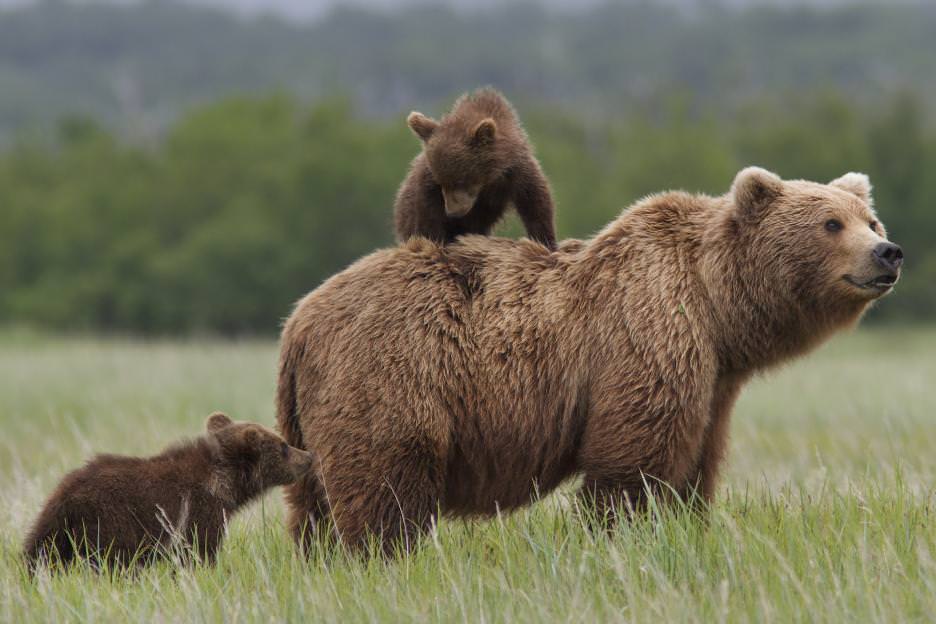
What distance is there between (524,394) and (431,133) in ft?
6.90

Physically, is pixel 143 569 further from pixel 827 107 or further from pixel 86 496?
pixel 827 107

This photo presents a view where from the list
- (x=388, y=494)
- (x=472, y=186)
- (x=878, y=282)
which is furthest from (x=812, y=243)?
(x=388, y=494)

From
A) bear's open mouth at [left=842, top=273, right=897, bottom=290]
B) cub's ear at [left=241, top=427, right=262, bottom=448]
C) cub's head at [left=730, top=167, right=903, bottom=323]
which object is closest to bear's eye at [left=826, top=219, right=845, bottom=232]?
cub's head at [left=730, top=167, right=903, bottom=323]

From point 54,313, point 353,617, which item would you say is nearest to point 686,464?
point 353,617

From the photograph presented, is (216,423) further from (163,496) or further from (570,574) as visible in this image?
(570,574)

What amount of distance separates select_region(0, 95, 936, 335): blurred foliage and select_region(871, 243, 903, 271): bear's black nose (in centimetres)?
4190

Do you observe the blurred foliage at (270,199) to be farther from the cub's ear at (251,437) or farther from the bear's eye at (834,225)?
the bear's eye at (834,225)

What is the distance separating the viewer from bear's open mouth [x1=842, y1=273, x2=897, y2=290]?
17.6 feet

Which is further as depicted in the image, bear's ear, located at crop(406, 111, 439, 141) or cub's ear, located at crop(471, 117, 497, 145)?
bear's ear, located at crop(406, 111, 439, 141)

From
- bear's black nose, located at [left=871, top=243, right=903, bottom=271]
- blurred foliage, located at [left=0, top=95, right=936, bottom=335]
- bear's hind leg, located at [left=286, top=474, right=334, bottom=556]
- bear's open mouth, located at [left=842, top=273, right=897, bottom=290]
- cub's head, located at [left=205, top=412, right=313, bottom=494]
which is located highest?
bear's black nose, located at [left=871, top=243, right=903, bottom=271]

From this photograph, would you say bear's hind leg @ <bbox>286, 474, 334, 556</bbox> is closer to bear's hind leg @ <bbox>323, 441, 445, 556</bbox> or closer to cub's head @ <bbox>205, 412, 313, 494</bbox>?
cub's head @ <bbox>205, 412, 313, 494</bbox>

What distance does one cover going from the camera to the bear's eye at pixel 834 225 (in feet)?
18.1

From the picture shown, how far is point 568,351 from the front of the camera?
564cm

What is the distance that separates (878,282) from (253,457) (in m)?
3.02
